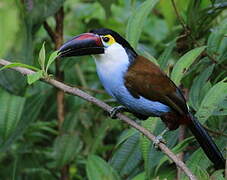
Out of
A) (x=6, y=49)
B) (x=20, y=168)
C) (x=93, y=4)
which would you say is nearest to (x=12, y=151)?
(x=20, y=168)

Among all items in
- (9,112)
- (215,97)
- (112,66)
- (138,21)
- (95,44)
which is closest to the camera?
(215,97)

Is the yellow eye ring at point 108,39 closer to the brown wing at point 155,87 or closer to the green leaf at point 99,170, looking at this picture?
the brown wing at point 155,87

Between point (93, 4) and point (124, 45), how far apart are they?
1.62m

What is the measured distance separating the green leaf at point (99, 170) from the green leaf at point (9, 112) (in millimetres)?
437

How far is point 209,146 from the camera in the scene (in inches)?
78.8

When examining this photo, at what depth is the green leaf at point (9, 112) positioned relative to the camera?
8.09ft

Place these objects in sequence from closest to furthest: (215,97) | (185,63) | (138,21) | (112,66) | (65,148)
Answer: (215,97) < (185,63) < (138,21) < (112,66) < (65,148)

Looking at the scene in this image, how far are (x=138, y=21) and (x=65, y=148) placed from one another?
1.10 m

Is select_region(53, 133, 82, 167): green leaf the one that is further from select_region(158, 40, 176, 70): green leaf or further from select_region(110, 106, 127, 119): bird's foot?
select_region(158, 40, 176, 70): green leaf

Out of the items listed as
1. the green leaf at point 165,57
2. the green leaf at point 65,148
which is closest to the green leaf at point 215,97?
Answer: the green leaf at point 165,57

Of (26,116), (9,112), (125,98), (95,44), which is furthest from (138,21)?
(26,116)

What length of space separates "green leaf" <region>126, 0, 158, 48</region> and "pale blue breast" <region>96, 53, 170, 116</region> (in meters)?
0.21

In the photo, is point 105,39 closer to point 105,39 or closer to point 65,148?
point 105,39

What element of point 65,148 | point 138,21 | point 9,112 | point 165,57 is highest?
point 138,21
